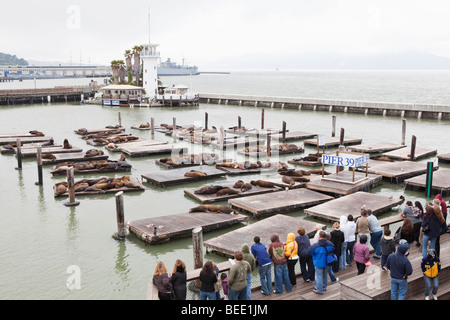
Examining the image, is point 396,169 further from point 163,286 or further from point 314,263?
point 163,286

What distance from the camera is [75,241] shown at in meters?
12.4

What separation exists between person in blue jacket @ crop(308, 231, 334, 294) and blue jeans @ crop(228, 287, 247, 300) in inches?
52.1

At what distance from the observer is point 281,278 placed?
7828 mm

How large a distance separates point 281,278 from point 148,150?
57.6 feet

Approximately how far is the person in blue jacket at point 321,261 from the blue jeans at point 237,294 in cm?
132

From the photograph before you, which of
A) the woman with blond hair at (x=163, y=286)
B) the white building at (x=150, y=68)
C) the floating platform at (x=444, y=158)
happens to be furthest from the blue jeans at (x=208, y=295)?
the white building at (x=150, y=68)

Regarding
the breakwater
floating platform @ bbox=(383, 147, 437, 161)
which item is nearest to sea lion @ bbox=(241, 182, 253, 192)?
floating platform @ bbox=(383, 147, 437, 161)

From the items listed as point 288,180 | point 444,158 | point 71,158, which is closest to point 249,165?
point 288,180

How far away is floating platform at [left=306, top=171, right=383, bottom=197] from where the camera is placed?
16.0 m

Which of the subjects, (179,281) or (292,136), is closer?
(179,281)

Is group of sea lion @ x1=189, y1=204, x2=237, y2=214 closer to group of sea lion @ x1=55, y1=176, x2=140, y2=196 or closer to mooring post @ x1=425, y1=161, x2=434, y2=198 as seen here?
group of sea lion @ x1=55, y1=176, x2=140, y2=196

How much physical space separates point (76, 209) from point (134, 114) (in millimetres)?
32576

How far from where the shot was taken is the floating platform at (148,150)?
955 inches
